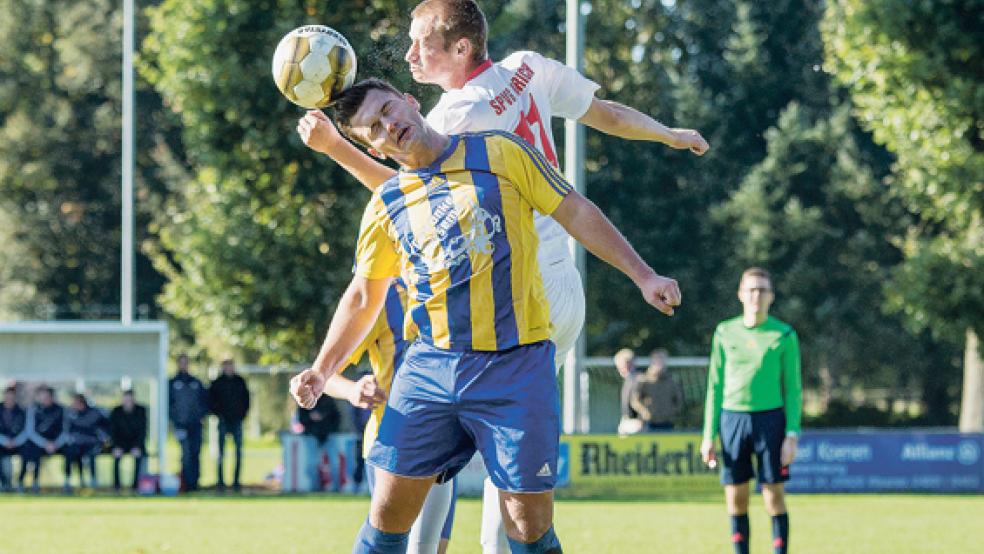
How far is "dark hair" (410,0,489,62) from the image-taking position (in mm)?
5723

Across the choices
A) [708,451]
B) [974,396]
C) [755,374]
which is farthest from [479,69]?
[974,396]

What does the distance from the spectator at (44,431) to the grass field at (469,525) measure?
83 cm

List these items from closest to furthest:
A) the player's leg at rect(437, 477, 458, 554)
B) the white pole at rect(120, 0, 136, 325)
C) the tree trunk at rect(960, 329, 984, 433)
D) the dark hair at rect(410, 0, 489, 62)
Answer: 1. the dark hair at rect(410, 0, 489, 62)
2. the player's leg at rect(437, 477, 458, 554)
3. the white pole at rect(120, 0, 136, 325)
4. the tree trunk at rect(960, 329, 984, 433)

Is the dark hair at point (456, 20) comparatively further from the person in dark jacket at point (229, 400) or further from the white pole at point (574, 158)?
the white pole at point (574, 158)

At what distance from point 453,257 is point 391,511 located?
3.02ft

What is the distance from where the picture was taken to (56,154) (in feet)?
155

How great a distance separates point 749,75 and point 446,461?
39938 mm

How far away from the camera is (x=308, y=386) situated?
5.54 m

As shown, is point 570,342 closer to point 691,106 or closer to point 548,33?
point 691,106

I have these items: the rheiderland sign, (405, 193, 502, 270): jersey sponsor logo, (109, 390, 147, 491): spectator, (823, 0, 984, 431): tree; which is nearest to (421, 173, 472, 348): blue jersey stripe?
(405, 193, 502, 270): jersey sponsor logo

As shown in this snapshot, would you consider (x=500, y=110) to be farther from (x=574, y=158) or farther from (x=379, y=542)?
(x=574, y=158)

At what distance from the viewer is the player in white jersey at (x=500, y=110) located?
228 inches

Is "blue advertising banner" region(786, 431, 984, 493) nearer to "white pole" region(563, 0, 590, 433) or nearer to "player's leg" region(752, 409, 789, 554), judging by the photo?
"white pole" region(563, 0, 590, 433)

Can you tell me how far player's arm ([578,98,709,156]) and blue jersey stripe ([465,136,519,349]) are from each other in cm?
117
